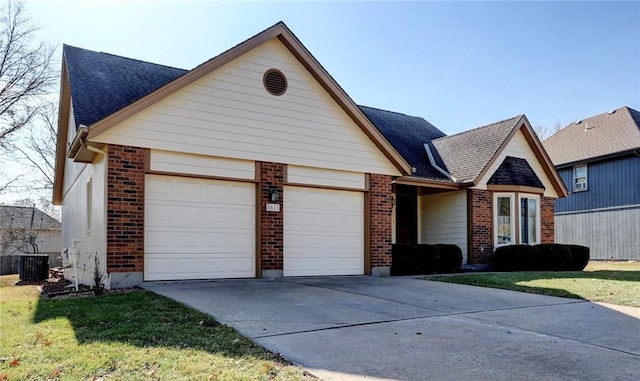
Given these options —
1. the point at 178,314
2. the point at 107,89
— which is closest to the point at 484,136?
the point at 107,89

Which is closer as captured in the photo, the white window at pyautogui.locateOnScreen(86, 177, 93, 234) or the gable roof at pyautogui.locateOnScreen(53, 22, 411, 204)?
the gable roof at pyautogui.locateOnScreen(53, 22, 411, 204)

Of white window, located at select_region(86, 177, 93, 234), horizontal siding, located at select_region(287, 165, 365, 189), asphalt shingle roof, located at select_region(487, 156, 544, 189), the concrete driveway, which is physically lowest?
the concrete driveway

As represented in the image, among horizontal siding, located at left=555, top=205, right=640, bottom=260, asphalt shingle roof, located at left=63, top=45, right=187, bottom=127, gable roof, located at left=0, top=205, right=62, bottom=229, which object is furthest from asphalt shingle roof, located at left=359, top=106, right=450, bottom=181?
gable roof, located at left=0, top=205, right=62, bottom=229

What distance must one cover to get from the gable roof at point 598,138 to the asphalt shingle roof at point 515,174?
8221 mm

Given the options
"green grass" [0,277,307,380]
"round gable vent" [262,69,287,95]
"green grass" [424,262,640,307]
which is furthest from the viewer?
"round gable vent" [262,69,287,95]

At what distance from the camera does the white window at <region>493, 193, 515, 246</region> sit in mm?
16245

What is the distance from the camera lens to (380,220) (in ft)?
41.8

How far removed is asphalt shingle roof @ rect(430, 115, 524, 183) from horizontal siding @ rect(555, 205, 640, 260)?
9.73 meters

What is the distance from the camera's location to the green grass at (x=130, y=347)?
394cm

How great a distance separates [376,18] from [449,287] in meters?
7.59

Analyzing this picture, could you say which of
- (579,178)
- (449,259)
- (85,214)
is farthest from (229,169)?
(579,178)

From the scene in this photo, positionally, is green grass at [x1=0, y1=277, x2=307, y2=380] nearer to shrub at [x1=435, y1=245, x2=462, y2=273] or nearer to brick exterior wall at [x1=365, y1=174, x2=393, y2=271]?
brick exterior wall at [x1=365, y1=174, x2=393, y2=271]

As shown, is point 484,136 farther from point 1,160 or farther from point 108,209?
point 1,160

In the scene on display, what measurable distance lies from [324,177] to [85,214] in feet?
20.2
